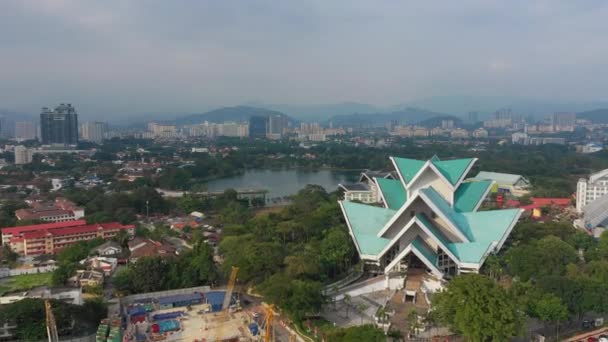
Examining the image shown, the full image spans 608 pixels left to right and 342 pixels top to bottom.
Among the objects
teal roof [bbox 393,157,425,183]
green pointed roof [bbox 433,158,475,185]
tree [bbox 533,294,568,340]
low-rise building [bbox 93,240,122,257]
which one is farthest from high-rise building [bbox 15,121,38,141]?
tree [bbox 533,294,568,340]

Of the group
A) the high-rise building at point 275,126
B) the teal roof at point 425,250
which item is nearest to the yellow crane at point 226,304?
the teal roof at point 425,250

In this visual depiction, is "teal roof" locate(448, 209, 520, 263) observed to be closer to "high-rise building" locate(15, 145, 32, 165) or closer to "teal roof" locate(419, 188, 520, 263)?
"teal roof" locate(419, 188, 520, 263)

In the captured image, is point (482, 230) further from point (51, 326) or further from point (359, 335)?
point (51, 326)

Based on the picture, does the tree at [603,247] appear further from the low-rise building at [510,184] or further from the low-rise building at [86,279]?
the low-rise building at [510,184]

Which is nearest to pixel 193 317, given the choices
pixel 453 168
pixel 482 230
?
pixel 482 230

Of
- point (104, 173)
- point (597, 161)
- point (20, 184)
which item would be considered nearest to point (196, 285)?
point (20, 184)

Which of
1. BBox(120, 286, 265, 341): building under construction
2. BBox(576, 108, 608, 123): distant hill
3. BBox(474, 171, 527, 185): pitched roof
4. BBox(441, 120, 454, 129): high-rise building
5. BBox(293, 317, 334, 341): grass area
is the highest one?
BBox(576, 108, 608, 123): distant hill

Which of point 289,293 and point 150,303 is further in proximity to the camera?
point 150,303

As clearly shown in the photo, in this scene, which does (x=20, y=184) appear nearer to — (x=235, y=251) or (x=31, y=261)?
(x=31, y=261)
